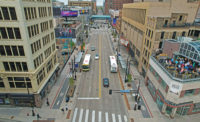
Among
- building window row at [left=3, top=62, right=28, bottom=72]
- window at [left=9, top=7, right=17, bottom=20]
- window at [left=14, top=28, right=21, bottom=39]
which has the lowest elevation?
building window row at [left=3, top=62, right=28, bottom=72]

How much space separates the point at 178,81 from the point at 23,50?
31.5 metres

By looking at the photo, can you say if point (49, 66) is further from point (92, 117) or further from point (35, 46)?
point (92, 117)

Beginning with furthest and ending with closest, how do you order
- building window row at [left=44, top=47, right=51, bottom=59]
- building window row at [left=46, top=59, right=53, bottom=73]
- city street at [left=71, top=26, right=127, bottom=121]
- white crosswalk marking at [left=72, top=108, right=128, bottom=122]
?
building window row at [left=46, top=59, right=53, bottom=73], building window row at [left=44, top=47, right=51, bottom=59], city street at [left=71, top=26, right=127, bottom=121], white crosswalk marking at [left=72, top=108, right=128, bottom=122]

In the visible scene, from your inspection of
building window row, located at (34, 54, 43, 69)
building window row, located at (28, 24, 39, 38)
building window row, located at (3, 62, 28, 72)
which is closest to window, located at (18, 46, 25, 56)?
building window row, located at (3, 62, 28, 72)

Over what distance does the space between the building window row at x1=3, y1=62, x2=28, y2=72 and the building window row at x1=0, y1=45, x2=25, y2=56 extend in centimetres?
201

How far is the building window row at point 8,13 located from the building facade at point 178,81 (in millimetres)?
32421

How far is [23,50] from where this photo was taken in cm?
2630

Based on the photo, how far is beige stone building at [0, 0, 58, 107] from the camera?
78.7 feet

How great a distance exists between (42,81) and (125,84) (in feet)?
80.0

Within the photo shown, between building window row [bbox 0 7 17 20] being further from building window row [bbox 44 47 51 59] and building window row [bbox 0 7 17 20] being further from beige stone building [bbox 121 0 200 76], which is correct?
beige stone building [bbox 121 0 200 76]

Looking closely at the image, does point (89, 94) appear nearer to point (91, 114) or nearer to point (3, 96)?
point (91, 114)

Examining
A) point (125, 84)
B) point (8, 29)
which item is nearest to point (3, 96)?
point (8, 29)

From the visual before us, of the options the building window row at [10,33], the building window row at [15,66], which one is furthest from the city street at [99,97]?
the building window row at [10,33]

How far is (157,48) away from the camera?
132 feet
